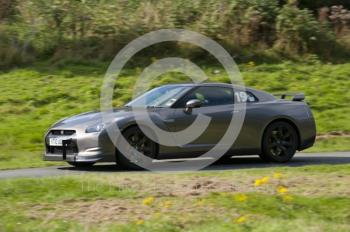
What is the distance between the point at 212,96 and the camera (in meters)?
14.3

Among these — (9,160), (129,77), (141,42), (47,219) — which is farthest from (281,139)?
(141,42)

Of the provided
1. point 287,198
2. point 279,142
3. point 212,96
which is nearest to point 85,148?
point 212,96

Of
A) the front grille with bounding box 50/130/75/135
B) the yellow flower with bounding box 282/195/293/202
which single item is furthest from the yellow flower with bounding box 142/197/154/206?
the front grille with bounding box 50/130/75/135

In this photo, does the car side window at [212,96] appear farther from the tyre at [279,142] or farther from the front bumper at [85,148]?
the front bumper at [85,148]

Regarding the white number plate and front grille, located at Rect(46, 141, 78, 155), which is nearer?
front grille, located at Rect(46, 141, 78, 155)

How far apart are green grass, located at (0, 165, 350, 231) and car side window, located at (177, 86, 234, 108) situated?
10.1 ft

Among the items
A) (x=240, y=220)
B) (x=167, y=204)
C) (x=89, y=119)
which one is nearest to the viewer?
(x=240, y=220)

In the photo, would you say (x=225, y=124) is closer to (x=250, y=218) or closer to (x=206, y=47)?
(x=250, y=218)

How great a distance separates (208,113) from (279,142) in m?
1.54

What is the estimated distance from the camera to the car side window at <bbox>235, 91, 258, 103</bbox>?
569 inches

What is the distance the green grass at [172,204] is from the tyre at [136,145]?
183cm

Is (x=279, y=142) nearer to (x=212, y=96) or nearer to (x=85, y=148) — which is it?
(x=212, y=96)

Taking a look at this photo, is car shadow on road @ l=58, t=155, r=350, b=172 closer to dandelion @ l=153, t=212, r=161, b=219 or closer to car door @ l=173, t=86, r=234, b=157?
car door @ l=173, t=86, r=234, b=157

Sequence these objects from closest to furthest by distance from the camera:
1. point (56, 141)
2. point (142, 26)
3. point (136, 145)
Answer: point (136, 145) < point (56, 141) < point (142, 26)
